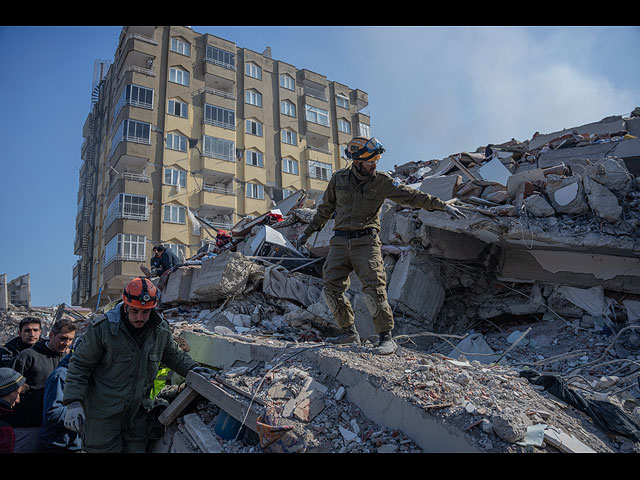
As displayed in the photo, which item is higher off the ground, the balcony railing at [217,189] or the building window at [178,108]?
the building window at [178,108]

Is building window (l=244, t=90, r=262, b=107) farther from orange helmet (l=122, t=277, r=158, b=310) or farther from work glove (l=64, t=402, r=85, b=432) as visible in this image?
work glove (l=64, t=402, r=85, b=432)

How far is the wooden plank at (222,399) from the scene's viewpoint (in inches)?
108

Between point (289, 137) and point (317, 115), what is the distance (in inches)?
127

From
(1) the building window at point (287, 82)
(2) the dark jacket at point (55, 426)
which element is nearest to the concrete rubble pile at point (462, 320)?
(2) the dark jacket at point (55, 426)

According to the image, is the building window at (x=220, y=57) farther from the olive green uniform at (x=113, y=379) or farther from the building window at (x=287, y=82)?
the olive green uniform at (x=113, y=379)

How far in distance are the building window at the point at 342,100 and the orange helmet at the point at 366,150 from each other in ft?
98.3

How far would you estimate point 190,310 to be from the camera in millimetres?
6625

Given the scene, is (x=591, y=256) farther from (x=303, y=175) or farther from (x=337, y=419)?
(x=303, y=175)

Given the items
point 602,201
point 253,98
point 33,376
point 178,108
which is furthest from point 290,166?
point 33,376

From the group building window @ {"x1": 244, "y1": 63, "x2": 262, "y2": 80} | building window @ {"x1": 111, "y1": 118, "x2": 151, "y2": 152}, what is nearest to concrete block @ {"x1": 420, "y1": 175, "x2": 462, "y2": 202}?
building window @ {"x1": 111, "y1": 118, "x2": 151, "y2": 152}

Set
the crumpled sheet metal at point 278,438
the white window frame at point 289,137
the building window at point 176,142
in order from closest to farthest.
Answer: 1. the crumpled sheet metal at point 278,438
2. the building window at point 176,142
3. the white window frame at point 289,137

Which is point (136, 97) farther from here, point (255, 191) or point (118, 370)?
point (118, 370)

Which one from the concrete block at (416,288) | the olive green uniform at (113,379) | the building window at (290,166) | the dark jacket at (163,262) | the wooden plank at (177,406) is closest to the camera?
the olive green uniform at (113,379)

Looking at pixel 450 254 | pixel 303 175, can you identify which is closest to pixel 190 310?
pixel 450 254
